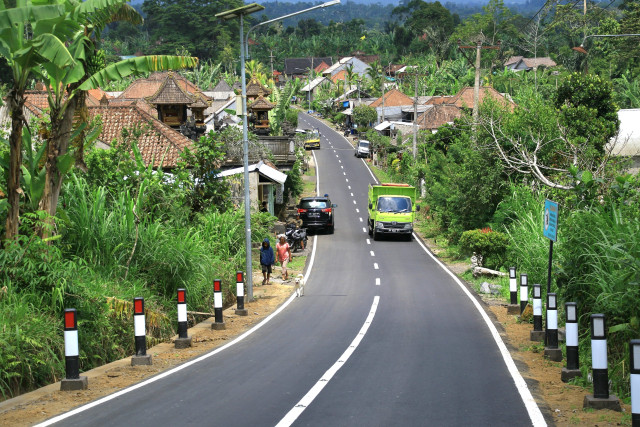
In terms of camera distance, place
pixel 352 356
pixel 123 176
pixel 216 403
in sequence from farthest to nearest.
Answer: pixel 123 176 → pixel 352 356 → pixel 216 403

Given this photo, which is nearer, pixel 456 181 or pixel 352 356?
pixel 352 356

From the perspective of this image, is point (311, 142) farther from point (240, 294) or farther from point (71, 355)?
point (71, 355)

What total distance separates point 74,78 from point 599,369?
33.2 ft

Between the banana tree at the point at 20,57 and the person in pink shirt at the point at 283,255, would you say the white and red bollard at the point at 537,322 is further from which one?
the person in pink shirt at the point at 283,255

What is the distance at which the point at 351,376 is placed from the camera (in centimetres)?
1175

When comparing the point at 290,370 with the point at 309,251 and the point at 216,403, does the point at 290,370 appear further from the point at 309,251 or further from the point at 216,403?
the point at 309,251

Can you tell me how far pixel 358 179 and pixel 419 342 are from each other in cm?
5473

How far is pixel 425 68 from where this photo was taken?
11531 cm

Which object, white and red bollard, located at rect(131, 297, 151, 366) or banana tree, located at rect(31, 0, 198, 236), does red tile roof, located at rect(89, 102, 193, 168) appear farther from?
white and red bollard, located at rect(131, 297, 151, 366)

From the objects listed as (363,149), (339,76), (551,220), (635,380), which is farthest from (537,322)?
(339,76)

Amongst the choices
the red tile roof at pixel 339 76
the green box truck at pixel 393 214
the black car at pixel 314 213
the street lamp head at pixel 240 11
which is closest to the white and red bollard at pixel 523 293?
the street lamp head at pixel 240 11

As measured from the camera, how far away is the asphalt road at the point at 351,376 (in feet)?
30.4

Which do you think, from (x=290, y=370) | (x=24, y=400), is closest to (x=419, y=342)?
(x=290, y=370)

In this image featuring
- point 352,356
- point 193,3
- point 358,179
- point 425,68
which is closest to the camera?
point 352,356
